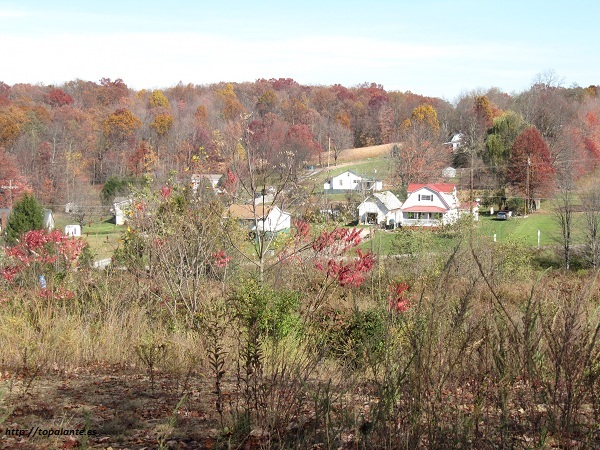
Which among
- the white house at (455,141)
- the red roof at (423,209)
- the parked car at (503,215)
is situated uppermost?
the white house at (455,141)

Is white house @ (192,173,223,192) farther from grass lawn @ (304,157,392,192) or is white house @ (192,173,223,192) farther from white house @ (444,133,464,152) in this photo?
white house @ (444,133,464,152)

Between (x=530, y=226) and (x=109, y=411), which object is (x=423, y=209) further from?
(x=109, y=411)

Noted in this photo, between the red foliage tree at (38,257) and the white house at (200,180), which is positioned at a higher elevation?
the white house at (200,180)

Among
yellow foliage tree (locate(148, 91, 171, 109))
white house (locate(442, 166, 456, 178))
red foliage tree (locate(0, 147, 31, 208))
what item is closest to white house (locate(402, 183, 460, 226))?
white house (locate(442, 166, 456, 178))

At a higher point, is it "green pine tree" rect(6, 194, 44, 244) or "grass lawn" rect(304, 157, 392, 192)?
"grass lawn" rect(304, 157, 392, 192)

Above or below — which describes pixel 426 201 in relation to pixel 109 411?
below

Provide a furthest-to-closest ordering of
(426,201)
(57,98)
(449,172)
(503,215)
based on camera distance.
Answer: (57,98) < (449,172) < (426,201) < (503,215)

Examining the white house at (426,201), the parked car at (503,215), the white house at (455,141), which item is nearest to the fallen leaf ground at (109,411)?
the parked car at (503,215)

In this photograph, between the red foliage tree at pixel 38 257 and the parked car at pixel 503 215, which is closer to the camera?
the red foliage tree at pixel 38 257

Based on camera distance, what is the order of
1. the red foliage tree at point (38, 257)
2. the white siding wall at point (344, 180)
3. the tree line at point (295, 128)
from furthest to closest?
the white siding wall at point (344, 180), the tree line at point (295, 128), the red foliage tree at point (38, 257)

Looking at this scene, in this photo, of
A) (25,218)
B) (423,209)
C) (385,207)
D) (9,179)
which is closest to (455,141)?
(423,209)

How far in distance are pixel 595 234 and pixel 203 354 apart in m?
24.0

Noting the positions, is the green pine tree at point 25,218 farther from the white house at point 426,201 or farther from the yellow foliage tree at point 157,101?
the yellow foliage tree at point 157,101

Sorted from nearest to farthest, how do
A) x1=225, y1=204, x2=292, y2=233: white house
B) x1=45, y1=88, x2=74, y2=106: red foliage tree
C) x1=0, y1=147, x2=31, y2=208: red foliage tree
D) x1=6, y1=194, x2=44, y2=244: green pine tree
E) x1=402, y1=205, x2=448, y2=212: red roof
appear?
x1=225, y1=204, x2=292, y2=233: white house, x1=6, y1=194, x2=44, y2=244: green pine tree, x1=0, y1=147, x2=31, y2=208: red foliage tree, x1=402, y1=205, x2=448, y2=212: red roof, x1=45, y1=88, x2=74, y2=106: red foliage tree
